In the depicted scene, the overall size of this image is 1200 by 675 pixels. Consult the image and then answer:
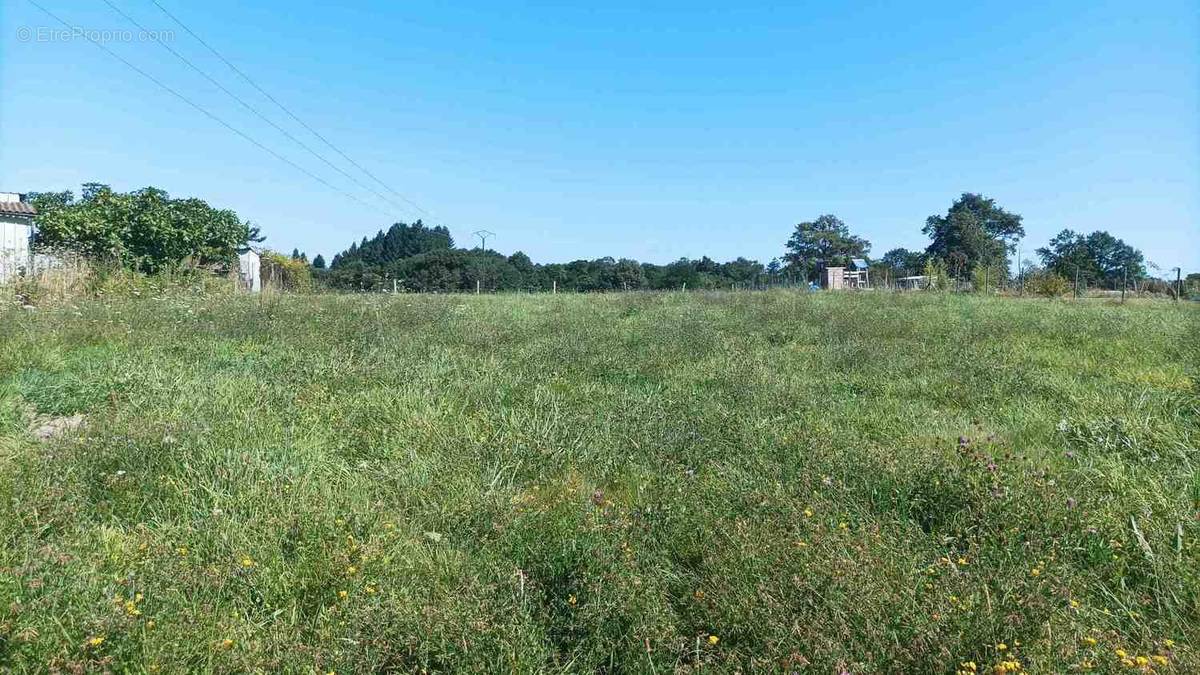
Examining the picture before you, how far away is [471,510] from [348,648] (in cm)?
83

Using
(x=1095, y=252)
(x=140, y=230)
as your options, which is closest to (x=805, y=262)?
(x=1095, y=252)

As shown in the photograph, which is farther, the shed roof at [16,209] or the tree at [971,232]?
the tree at [971,232]

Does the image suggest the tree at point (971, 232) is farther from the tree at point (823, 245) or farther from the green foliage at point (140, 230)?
the green foliage at point (140, 230)

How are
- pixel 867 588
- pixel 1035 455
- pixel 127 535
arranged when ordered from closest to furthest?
pixel 867 588 → pixel 127 535 → pixel 1035 455

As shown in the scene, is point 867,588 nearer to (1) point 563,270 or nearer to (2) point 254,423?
(2) point 254,423

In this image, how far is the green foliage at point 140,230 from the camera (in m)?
16.4

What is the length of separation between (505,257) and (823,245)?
123 ft

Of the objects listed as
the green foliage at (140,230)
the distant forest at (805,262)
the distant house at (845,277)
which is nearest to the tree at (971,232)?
the distant forest at (805,262)

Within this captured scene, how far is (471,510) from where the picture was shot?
8.34ft

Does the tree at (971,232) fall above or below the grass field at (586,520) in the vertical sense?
above

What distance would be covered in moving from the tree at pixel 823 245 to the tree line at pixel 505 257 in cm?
12

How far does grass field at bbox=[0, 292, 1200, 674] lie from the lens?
1.73 metres

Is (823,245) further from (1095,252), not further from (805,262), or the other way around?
(1095,252)

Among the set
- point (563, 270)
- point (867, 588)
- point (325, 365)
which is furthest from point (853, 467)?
point (563, 270)
